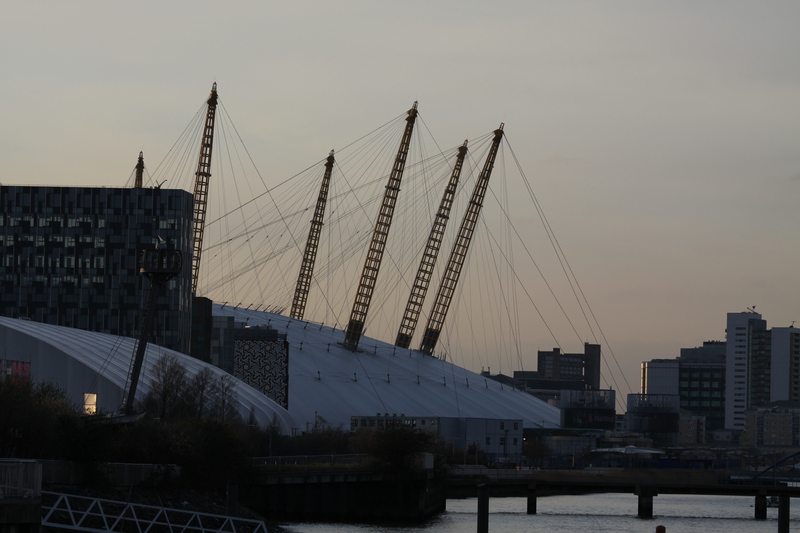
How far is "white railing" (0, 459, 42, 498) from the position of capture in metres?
48.3

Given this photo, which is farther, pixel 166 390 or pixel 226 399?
pixel 226 399

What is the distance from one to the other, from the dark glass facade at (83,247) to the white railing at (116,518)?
113 meters

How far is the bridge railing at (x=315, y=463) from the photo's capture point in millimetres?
90250

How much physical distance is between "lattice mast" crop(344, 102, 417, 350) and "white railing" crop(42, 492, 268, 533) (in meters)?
106

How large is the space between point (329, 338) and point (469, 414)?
2275cm

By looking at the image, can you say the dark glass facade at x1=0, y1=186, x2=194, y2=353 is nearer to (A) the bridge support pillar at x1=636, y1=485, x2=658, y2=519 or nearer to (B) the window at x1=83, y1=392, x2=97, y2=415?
(B) the window at x1=83, y1=392, x2=97, y2=415

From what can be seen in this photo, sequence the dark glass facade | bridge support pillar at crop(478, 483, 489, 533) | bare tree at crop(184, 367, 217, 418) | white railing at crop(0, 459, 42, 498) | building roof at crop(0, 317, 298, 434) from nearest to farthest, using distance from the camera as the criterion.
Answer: white railing at crop(0, 459, 42, 498), bridge support pillar at crop(478, 483, 489, 533), bare tree at crop(184, 367, 217, 418), building roof at crop(0, 317, 298, 434), the dark glass facade

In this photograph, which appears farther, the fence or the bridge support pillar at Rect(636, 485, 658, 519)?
the bridge support pillar at Rect(636, 485, 658, 519)

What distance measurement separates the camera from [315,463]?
97125mm

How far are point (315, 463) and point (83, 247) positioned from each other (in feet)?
305

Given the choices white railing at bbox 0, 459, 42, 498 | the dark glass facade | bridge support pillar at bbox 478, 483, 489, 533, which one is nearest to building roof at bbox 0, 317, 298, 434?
bridge support pillar at bbox 478, 483, 489, 533

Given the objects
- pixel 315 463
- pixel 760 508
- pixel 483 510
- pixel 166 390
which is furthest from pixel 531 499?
pixel 166 390

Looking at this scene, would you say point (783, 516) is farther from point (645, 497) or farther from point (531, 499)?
point (531, 499)

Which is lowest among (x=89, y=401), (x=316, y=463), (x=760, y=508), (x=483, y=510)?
(x=760, y=508)
